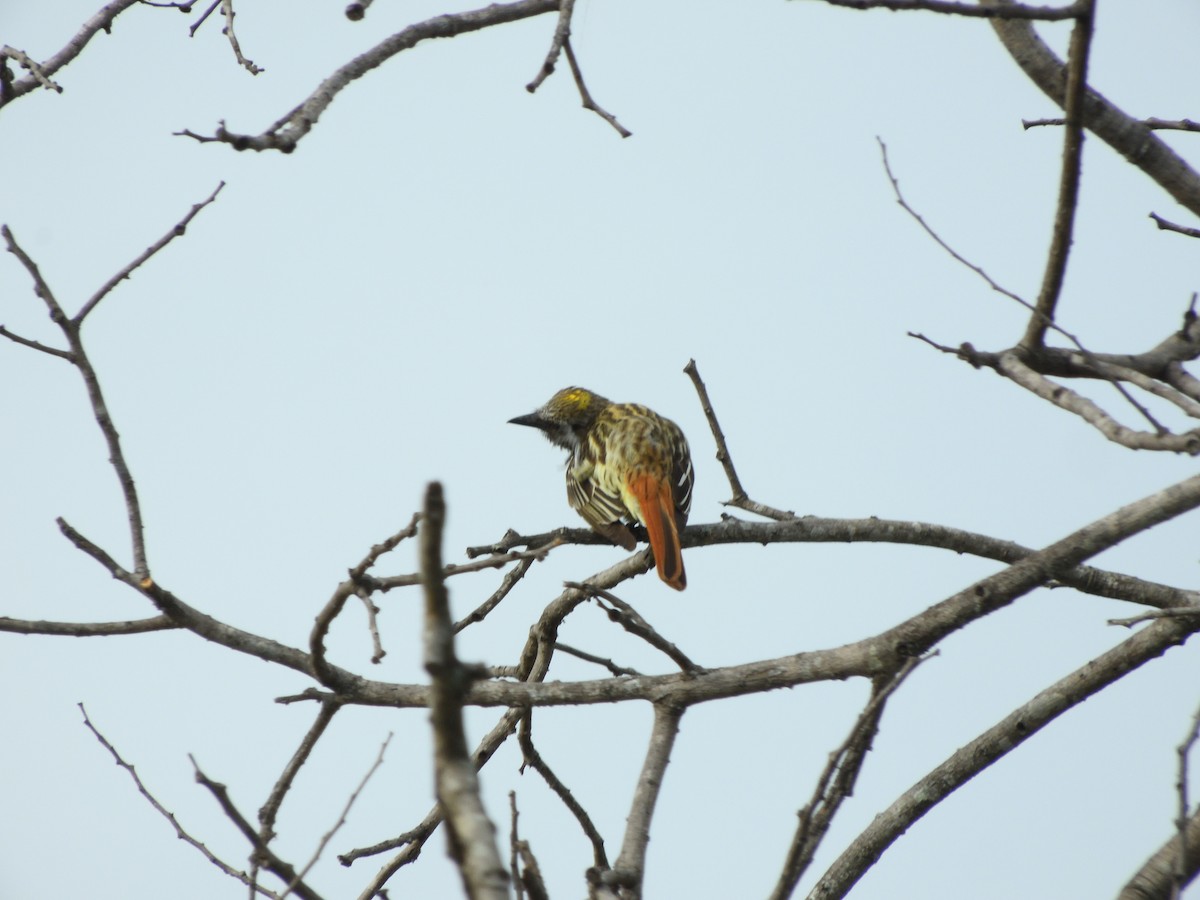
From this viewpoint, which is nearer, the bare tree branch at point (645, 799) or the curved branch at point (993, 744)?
the bare tree branch at point (645, 799)

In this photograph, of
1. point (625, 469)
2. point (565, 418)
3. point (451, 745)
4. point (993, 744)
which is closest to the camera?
point (451, 745)

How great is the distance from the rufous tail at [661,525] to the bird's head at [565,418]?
1612 mm

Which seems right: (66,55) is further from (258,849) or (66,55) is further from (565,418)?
(565,418)

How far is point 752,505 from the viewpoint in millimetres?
4742

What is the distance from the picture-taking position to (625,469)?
261 inches

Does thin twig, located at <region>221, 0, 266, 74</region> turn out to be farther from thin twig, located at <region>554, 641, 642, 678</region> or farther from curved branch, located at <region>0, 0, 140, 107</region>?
thin twig, located at <region>554, 641, 642, 678</region>

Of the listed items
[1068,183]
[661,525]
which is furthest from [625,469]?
[1068,183]

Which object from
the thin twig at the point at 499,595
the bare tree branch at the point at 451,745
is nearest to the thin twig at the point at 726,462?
the thin twig at the point at 499,595

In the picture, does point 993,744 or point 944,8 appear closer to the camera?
point 944,8

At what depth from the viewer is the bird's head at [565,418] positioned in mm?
8023

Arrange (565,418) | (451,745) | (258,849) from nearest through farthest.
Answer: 1. (451,745)
2. (258,849)
3. (565,418)

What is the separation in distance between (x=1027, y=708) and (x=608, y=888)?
69.7 inches

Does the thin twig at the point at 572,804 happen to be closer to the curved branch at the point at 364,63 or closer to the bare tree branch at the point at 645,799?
the bare tree branch at the point at 645,799

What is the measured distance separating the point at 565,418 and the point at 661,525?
227cm
